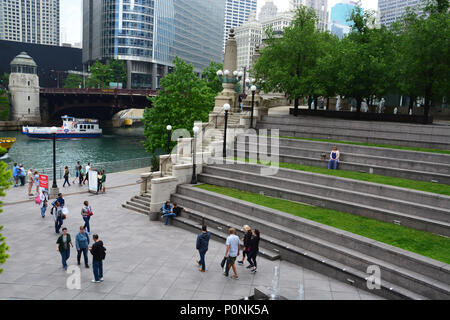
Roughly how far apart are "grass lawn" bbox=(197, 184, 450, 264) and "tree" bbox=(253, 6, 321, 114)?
1253cm

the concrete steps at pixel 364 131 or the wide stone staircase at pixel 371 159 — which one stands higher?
the concrete steps at pixel 364 131

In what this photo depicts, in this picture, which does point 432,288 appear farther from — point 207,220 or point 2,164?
point 2,164

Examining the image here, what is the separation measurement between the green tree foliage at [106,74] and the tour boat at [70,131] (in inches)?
1249

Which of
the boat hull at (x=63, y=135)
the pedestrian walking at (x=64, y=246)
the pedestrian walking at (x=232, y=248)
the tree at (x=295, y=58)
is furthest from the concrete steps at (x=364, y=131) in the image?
the boat hull at (x=63, y=135)

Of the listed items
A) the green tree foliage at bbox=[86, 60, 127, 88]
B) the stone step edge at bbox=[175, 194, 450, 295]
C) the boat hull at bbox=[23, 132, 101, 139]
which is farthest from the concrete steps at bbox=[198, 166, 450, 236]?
the green tree foliage at bbox=[86, 60, 127, 88]

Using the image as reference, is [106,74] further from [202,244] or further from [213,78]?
[202,244]

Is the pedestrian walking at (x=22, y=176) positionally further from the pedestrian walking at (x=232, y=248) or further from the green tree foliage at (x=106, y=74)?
the green tree foliage at (x=106, y=74)

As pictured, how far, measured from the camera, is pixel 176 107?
3641 cm

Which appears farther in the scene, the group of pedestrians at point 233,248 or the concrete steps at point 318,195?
the concrete steps at point 318,195

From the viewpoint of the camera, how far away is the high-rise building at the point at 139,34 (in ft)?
402

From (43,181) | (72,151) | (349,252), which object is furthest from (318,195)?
(72,151)

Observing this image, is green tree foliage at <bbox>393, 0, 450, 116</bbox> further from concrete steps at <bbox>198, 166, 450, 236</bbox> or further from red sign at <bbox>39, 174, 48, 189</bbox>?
red sign at <bbox>39, 174, 48, 189</bbox>
